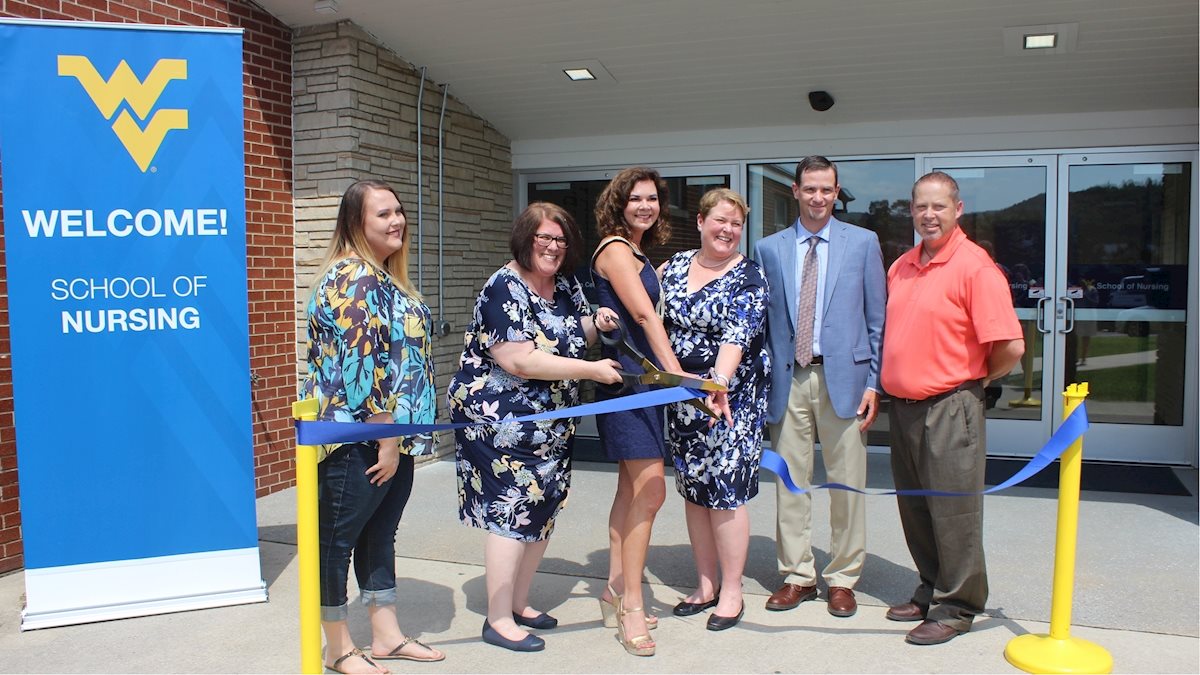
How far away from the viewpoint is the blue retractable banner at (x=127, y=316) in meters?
3.63

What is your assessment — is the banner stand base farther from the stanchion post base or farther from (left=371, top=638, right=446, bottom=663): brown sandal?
the stanchion post base

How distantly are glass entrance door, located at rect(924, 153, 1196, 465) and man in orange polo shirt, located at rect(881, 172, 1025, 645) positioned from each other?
3613mm

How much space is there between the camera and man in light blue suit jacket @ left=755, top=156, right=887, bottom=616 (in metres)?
3.68

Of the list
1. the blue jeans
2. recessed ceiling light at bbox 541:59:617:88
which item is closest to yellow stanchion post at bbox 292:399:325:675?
the blue jeans

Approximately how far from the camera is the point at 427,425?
2957mm

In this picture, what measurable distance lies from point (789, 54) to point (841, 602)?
369 centimetres

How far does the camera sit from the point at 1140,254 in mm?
6539

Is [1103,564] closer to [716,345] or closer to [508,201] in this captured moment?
[716,345]

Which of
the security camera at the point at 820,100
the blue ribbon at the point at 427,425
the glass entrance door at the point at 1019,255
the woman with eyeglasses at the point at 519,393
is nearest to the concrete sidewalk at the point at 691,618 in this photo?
the woman with eyeglasses at the point at 519,393

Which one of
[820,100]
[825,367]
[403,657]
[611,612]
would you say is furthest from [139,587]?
[820,100]

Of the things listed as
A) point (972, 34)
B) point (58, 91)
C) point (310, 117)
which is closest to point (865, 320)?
point (972, 34)

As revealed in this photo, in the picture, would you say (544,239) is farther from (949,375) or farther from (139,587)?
(139,587)

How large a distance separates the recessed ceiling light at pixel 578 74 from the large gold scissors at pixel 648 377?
3475 mm

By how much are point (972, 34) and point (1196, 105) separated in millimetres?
1903
